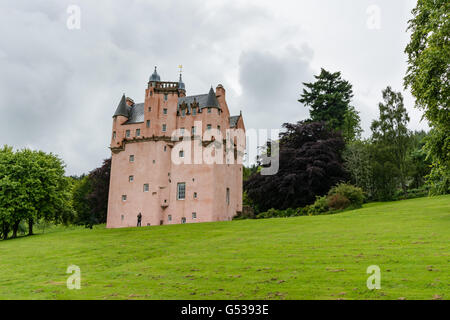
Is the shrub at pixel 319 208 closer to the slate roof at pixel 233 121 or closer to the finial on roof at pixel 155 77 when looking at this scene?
the slate roof at pixel 233 121

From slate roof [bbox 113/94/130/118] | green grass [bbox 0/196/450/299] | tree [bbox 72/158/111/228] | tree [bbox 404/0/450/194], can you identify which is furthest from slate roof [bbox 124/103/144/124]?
tree [bbox 404/0/450/194]

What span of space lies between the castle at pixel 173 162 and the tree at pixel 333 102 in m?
24.3

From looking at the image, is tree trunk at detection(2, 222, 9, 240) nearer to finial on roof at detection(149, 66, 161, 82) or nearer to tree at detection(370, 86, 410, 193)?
finial on roof at detection(149, 66, 161, 82)

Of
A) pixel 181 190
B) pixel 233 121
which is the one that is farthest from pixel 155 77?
pixel 181 190

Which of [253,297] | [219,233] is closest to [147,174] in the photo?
[219,233]

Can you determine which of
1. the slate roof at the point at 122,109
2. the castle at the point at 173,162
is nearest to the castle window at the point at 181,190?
the castle at the point at 173,162

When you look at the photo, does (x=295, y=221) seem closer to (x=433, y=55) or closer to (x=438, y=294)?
(x=433, y=55)

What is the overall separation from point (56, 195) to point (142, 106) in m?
16.3

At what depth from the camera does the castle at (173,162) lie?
143 feet

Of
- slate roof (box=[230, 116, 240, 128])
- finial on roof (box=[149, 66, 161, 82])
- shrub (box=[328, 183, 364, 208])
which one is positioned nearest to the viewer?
shrub (box=[328, 183, 364, 208])

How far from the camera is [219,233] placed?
26.6m

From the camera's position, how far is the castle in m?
43.5

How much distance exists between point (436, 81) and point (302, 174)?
984 inches

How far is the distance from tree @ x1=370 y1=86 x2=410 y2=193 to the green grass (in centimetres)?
2323
